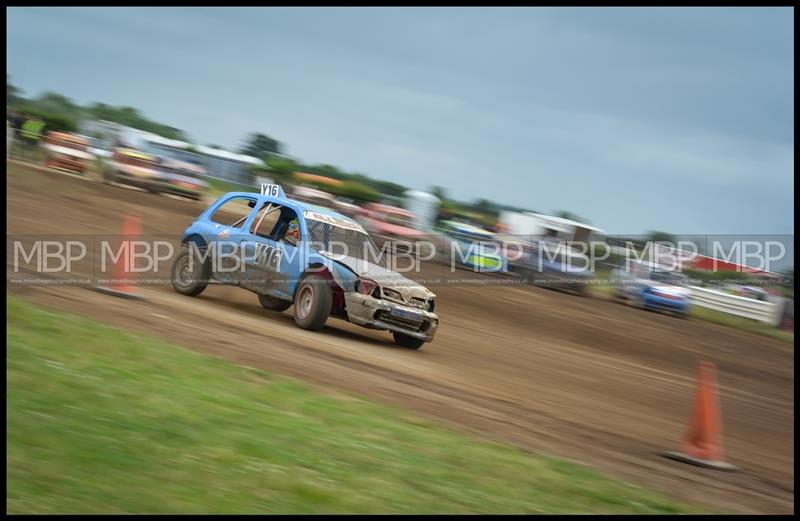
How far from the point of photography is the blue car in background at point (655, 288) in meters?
23.7

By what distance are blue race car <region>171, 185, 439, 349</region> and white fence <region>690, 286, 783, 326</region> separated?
14.7 metres

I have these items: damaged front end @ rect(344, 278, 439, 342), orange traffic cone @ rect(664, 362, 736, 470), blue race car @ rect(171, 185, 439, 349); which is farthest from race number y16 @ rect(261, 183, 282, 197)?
orange traffic cone @ rect(664, 362, 736, 470)

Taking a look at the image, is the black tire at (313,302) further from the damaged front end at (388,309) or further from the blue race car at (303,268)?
the damaged front end at (388,309)

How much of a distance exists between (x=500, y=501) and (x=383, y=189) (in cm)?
3573

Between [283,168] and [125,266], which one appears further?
[283,168]

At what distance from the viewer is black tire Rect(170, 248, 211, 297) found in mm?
13172

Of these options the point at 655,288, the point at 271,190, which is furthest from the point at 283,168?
the point at 271,190

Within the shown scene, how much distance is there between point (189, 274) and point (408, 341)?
3224mm

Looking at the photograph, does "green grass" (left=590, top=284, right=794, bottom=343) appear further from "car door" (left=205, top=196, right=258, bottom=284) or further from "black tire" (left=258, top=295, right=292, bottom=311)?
"car door" (left=205, top=196, right=258, bottom=284)

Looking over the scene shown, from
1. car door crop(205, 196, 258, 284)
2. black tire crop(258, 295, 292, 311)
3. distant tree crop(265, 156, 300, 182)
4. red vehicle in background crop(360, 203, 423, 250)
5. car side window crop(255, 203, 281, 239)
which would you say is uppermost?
distant tree crop(265, 156, 300, 182)

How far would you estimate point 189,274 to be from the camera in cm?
1336

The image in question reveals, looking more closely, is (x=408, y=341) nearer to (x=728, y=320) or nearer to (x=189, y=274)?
(x=189, y=274)

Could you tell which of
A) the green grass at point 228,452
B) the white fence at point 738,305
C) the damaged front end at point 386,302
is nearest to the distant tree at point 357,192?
the white fence at point 738,305

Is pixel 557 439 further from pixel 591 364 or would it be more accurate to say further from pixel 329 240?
pixel 591 364
